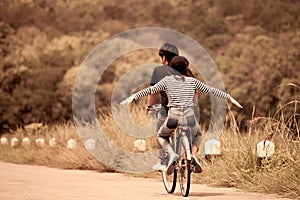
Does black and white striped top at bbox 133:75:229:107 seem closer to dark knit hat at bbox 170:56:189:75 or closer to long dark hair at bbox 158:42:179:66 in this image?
dark knit hat at bbox 170:56:189:75

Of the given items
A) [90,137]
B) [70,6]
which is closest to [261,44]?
[90,137]

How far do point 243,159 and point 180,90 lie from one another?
7.44ft

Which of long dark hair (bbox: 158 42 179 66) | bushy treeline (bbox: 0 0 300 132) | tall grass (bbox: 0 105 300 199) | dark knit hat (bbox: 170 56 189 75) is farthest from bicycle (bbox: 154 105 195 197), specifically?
bushy treeline (bbox: 0 0 300 132)

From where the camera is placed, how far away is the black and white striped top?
31.2ft

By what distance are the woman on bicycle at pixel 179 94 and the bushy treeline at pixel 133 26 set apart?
1229 millimetres

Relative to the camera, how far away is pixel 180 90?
9539 mm

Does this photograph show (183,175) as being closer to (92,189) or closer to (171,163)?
(171,163)

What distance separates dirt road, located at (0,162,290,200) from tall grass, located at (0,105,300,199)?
314 mm

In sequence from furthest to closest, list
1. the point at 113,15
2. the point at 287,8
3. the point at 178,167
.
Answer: the point at 113,15, the point at 287,8, the point at 178,167

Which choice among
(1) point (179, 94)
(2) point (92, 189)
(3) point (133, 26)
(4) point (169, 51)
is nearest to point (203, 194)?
(1) point (179, 94)

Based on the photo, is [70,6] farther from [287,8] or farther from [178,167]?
[178,167]

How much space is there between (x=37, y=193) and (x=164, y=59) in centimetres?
256

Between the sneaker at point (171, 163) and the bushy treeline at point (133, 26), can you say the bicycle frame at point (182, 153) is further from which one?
the bushy treeline at point (133, 26)

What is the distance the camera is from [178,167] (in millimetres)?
9680
